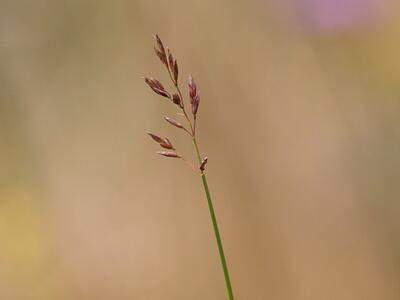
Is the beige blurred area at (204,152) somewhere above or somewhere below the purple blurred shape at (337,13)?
below

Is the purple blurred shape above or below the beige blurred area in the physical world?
above

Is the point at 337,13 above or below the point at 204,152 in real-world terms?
above

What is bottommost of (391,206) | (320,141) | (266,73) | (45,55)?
(391,206)

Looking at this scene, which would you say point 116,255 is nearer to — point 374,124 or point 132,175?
point 132,175

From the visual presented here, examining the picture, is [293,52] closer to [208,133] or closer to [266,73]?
[266,73]

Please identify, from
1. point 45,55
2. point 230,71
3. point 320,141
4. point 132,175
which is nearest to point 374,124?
point 320,141

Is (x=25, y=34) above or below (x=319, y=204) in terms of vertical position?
above
